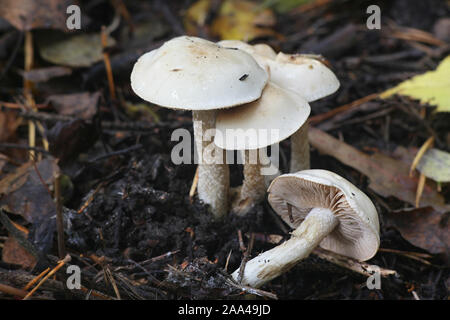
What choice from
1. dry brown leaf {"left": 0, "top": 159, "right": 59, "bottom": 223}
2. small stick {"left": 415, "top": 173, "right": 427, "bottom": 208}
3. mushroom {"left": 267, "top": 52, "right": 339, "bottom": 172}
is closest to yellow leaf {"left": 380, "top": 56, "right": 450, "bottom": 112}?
small stick {"left": 415, "top": 173, "right": 427, "bottom": 208}

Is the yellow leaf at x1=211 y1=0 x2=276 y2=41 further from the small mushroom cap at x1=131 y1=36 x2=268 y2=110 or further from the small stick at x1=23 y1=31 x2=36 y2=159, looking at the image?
the small mushroom cap at x1=131 y1=36 x2=268 y2=110

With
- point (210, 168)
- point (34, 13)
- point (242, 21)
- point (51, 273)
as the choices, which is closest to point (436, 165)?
point (210, 168)

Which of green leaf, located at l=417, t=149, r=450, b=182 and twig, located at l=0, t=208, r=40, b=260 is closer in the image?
twig, located at l=0, t=208, r=40, b=260

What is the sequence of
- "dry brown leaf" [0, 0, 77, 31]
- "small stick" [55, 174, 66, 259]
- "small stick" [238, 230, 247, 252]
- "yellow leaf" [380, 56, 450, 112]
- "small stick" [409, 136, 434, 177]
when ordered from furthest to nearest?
"dry brown leaf" [0, 0, 77, 31] < "yellow leaf" [380, 56, 450, 112] < "small stick" [409, 136, 434, 177] < "small stick" [238, 230, 247, 252] < "small stick" [55, 174, 66, 259]

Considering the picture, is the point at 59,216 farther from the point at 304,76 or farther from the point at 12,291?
the point at 304,76

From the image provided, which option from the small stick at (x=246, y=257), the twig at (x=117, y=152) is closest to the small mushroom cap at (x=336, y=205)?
the small stick at (x=246, y=257)

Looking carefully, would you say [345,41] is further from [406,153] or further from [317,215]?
[317,215]
